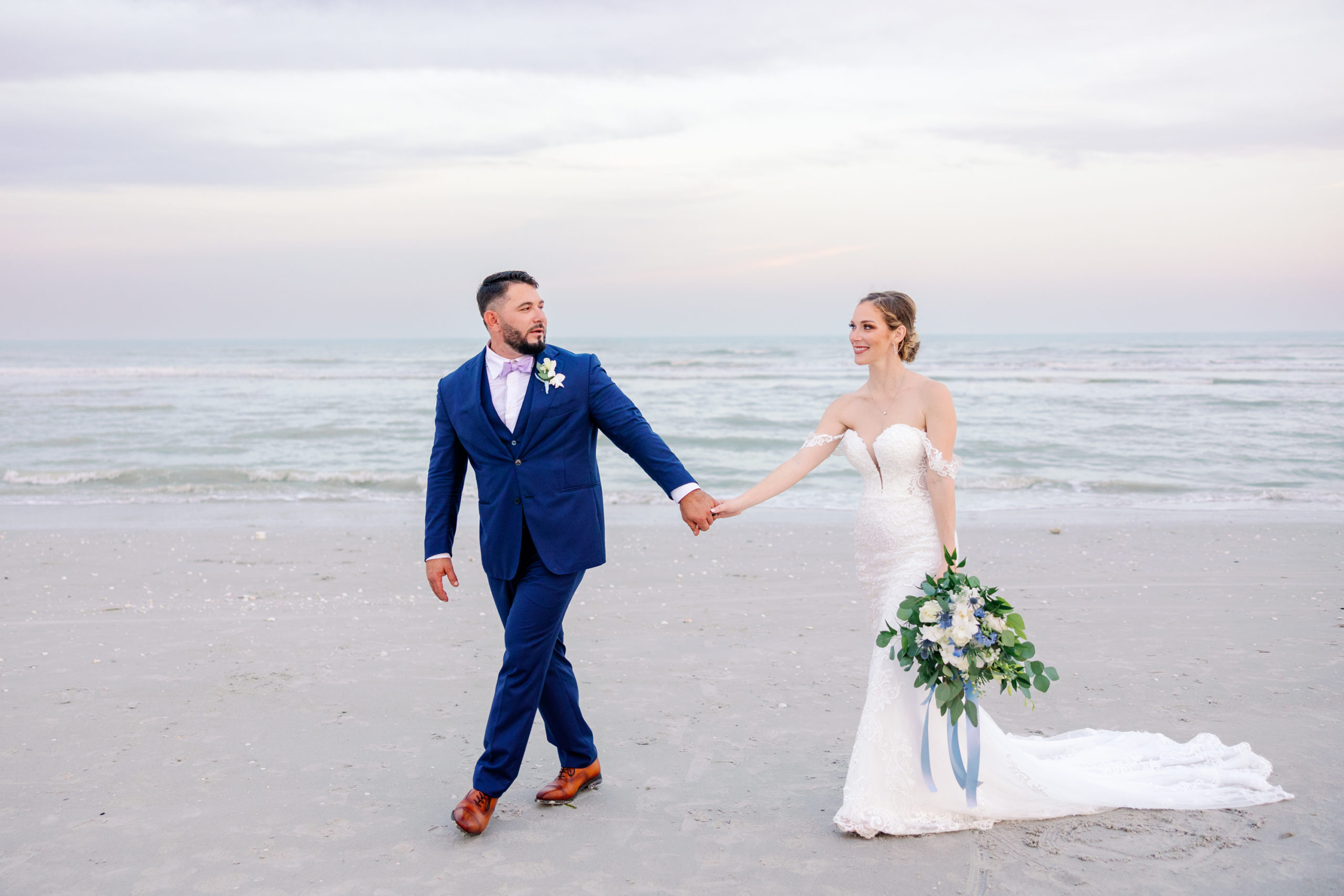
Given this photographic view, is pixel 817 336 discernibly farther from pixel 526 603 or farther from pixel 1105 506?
pixel 526 603

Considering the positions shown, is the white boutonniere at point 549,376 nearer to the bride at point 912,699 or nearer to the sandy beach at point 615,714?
the bride at point 912,699

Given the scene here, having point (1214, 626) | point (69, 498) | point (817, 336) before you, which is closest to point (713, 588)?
point (1214, 626)

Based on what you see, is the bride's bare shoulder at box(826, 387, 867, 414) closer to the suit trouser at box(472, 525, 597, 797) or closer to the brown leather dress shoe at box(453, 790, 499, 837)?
the suit trouser at box(472, 525, 597, 797)

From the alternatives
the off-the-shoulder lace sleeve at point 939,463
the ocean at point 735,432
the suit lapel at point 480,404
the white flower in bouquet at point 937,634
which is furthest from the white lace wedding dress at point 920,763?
the ocean at point 735,432

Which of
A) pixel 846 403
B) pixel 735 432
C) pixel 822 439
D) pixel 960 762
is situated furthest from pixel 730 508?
pixel 735 432

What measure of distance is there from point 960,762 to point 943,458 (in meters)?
1.17

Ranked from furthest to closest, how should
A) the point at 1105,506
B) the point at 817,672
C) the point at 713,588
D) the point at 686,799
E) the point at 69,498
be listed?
1. the point at 69,498
2. the point at 1105,506
3. the point at 713,588
4. the point at 817,672
5. the point at 686,799

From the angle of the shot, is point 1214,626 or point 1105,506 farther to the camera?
point 1105,506

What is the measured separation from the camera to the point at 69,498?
41.3 ft

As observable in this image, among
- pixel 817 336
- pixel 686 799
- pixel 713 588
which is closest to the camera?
pixel 686 799

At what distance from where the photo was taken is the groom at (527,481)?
3.68 meters

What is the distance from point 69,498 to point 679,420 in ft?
43.2

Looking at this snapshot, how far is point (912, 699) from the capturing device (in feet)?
12.0

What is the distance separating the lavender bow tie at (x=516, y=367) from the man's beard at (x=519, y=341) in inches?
1.4
